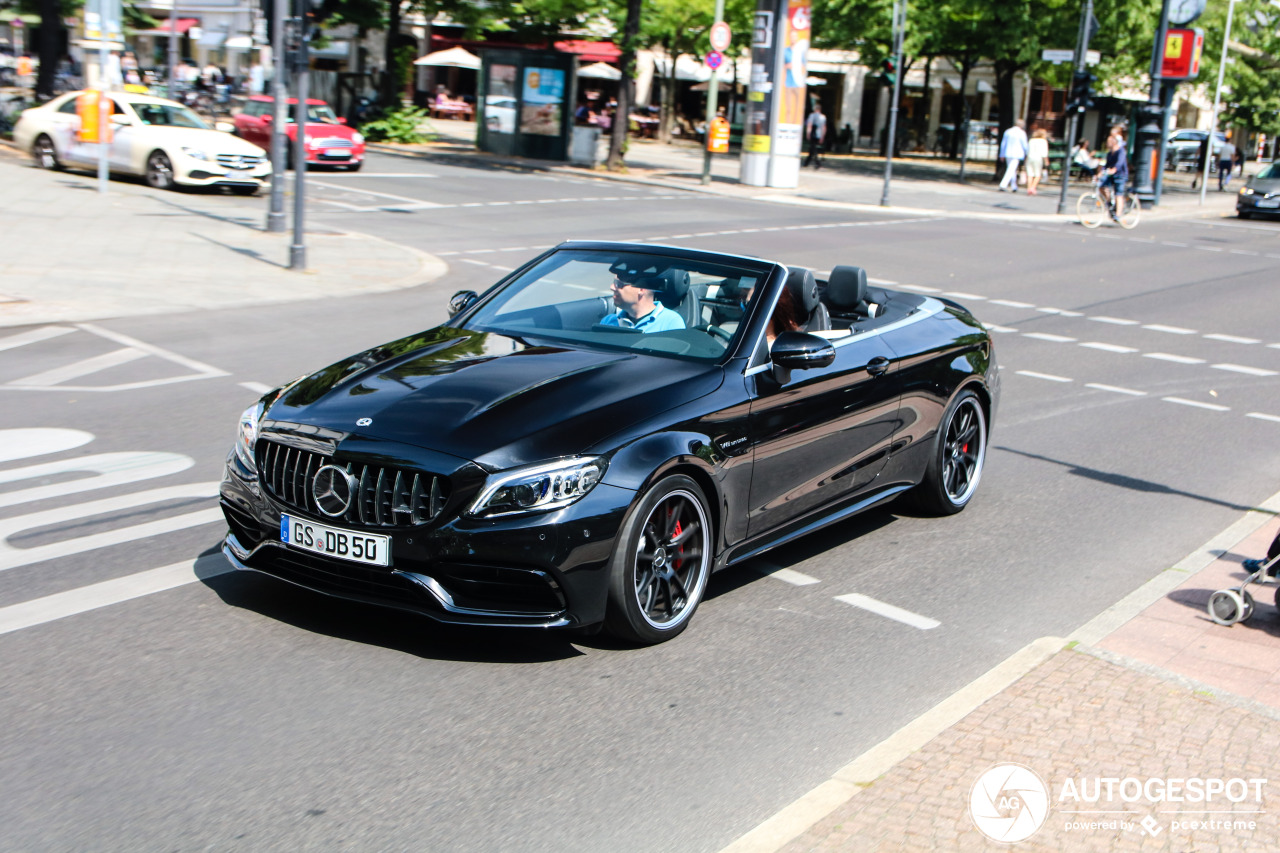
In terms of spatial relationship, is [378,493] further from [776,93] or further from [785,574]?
[776,93]

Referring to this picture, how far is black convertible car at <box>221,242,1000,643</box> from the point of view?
4.60m

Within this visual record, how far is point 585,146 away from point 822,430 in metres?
33.3

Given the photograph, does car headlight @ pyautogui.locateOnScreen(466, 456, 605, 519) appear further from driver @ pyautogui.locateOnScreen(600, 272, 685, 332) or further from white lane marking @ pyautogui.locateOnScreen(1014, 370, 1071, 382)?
white lane marking @ pyautogui.locateOnScreen(1014, 370, 1071, 382)

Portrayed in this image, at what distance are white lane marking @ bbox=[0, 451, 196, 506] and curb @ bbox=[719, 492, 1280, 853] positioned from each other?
15.0ft

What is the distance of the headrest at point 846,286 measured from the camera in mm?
6738

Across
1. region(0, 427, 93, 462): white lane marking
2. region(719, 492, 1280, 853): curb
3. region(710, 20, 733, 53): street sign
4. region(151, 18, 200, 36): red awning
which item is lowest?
region(0, 427, 93, 462): white lane marking

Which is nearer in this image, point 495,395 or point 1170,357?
point 495,395

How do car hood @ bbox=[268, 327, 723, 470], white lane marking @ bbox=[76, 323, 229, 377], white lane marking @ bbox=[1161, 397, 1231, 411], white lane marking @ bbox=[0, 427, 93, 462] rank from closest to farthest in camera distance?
1. car hood @ bbox=[268, 327, 723, 470]
2. white lane marking @ bbox=[0, 427, 93, 462]
3. white lane marking @ bbox=[76, 323, 229, 377]
4. white lane marking @ bbox=[1161, 397, 1231, 411]

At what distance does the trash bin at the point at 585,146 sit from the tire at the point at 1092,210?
45.5 feet

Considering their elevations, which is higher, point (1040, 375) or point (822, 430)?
point (822, 430)

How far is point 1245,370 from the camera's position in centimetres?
1270

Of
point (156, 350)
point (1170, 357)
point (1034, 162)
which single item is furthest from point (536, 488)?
point (1034, 162)

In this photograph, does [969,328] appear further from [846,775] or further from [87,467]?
[87,467]

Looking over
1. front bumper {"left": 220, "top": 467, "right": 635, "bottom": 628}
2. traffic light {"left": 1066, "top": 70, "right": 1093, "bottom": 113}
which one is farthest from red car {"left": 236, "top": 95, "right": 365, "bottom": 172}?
front bumper {"left": 220, "top": 467, "right": 635, "bottom": 628}
